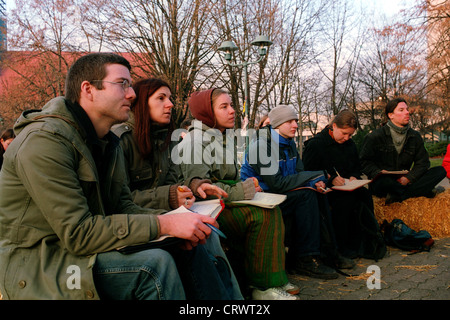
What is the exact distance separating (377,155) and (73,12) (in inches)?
618

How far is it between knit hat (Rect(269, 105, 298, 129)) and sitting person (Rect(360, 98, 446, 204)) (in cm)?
197

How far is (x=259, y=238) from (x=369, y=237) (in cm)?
224

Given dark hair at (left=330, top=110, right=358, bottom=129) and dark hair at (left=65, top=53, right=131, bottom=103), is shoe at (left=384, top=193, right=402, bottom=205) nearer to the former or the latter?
dark hair at (left=330, top=110, right=358, bottom=129)

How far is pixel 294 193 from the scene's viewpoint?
423 centimetres

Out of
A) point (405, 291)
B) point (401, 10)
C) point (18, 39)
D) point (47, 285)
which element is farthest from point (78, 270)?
point (18, 39)

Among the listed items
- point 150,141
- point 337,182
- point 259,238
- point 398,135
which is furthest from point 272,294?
point 398,135

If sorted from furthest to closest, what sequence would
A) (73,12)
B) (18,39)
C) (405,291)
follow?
(18,39), (73,12), (405,291)

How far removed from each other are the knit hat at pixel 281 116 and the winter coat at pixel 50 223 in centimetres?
326

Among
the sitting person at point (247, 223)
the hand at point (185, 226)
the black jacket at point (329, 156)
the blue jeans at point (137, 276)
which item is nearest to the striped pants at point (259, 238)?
the sitting person at point (247, 223)

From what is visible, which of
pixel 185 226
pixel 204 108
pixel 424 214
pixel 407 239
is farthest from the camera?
pixel 424 214

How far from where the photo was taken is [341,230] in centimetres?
491

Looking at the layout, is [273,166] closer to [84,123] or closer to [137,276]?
[84,123]

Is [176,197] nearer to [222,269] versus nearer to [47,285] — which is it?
[222,269]

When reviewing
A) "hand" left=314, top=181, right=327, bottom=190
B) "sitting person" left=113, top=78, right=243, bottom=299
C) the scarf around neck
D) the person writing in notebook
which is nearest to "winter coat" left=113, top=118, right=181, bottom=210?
"sitting person" left=113, top=78, right=243, bottom=299
